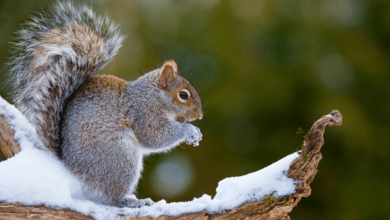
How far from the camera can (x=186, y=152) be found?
3.94 meters

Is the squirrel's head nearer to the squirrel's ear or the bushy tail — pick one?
the squirrel's ear

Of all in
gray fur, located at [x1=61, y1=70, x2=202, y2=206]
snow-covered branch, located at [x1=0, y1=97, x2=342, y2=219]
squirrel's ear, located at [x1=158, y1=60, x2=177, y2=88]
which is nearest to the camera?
snow-covered branch, located at [x1=0, y1=97, x2=342, y2=219]

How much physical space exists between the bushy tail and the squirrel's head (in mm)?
320

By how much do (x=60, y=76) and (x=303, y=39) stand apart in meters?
3.04

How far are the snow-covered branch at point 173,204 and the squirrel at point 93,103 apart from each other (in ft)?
0.41

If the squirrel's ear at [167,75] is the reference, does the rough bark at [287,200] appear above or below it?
below

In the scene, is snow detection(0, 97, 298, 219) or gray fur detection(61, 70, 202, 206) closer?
snow detection(0, 97, 298, 219)

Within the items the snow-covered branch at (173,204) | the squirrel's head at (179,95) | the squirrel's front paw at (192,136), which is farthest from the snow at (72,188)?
the squirrel's head at (179,95)

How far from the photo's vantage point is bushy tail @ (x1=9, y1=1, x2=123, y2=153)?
1757 millimetres

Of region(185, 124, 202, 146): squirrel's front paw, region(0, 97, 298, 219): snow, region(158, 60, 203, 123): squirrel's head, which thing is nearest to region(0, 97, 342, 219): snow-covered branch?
region(0, 97, 298, 219): snow

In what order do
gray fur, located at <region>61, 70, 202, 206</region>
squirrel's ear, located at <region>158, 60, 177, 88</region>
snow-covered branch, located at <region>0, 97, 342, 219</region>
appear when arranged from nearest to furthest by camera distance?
snow-covered branch, located at <region>0, 97, 342, 219</region>
gray fur, located at <region>61, 70, 202, 206</region>
squirrel's ear, located at <region>158, 60, 177, 88</region>

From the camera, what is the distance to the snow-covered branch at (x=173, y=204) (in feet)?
5.02

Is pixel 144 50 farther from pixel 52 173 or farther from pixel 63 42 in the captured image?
pixel 52 173

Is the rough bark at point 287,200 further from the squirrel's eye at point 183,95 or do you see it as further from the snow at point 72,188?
the squirrel's eye at point 183,95
